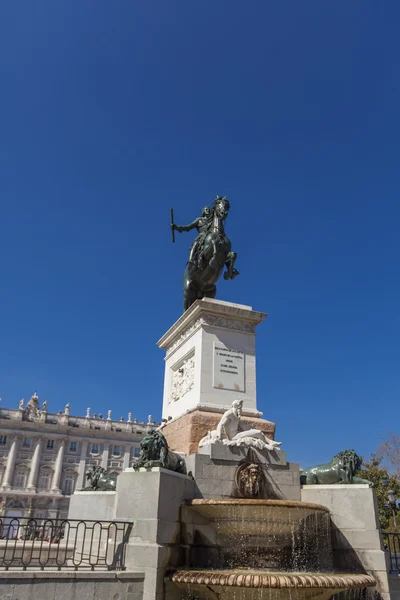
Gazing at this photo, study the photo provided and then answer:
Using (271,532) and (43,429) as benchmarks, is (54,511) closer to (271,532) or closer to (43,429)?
(43,429)

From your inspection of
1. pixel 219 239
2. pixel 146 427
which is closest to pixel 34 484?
pixel 146 427

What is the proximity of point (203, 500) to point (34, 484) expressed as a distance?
8863cm

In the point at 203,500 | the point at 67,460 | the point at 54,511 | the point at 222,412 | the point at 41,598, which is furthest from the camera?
the point at 67,460

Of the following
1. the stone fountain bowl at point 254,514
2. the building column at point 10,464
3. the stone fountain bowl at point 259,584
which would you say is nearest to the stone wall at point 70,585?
the stone fountain bowl at point 259,584

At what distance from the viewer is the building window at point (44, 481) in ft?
292

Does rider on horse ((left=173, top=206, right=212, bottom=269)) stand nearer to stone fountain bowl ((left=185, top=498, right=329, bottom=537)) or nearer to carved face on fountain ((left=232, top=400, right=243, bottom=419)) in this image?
carved face on fountain ((left=232, top=400, right=243, bottom=419))

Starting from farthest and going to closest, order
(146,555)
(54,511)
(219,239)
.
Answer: (54,511) → (219,239) → (146,555)

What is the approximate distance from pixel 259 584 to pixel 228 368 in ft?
18.4

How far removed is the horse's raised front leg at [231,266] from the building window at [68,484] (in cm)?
8579

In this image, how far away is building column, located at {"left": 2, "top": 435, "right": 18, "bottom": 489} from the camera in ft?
283

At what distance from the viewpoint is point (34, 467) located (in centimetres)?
8919

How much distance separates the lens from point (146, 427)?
328ft

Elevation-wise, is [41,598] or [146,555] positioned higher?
[146,555]

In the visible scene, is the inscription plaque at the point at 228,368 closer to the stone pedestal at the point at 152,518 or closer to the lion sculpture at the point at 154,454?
the lion sculpture at the point at 154,454
